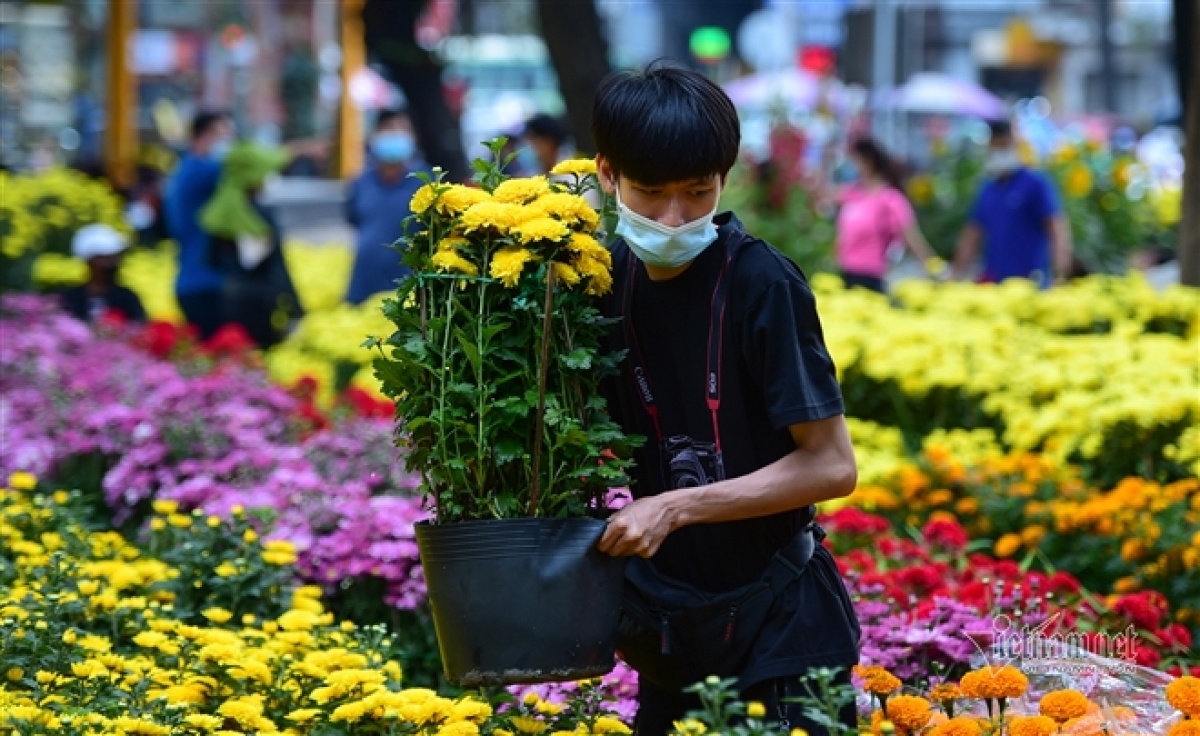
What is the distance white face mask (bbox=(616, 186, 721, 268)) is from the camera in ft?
9.57

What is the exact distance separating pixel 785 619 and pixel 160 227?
1370cm

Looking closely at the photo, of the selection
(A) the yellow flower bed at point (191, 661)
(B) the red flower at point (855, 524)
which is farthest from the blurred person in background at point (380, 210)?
(A) the yellow flower bed at point (191, 661)

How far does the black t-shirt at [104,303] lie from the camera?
11.0m

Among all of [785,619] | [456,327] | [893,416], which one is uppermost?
[456,327]

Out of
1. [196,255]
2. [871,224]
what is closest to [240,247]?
[196,255]

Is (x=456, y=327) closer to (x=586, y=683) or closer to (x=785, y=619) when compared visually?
(x=785, y=619)

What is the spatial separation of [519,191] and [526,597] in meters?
0.69

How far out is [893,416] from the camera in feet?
26.0

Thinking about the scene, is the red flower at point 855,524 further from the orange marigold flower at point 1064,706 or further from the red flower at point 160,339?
the red flower at point 160,339

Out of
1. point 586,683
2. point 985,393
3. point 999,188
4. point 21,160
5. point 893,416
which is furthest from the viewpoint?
point 21,160

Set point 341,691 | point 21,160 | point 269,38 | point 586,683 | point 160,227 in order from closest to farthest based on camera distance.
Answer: point 341,691 → point 586,683 → point 160,227 → point 21,160 → point 269,38

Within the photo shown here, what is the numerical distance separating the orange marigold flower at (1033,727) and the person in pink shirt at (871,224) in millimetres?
8519

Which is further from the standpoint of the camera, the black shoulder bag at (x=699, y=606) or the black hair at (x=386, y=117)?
the black hair at (x=386, y=117)

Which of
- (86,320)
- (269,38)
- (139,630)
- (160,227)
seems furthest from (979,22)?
(139,630)
